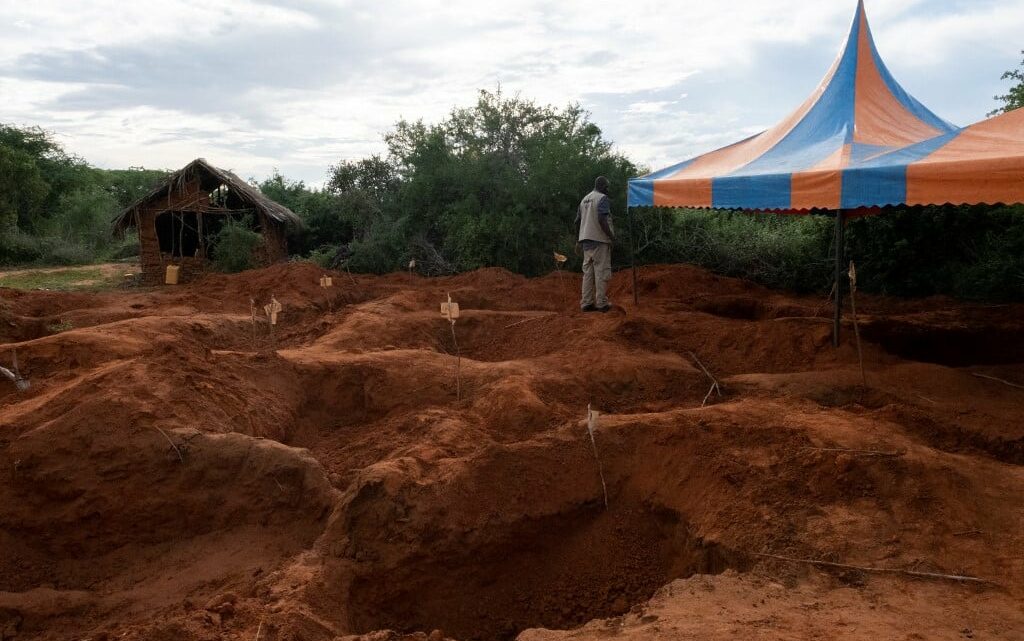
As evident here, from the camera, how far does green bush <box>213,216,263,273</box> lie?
16.9 m

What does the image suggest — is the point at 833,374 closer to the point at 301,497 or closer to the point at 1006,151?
the point at 1006,151

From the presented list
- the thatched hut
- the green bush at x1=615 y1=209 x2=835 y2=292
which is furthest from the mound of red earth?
the thatched hut

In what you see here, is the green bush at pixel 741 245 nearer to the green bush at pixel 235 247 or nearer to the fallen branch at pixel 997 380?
the fallen branch at pixel 997 380

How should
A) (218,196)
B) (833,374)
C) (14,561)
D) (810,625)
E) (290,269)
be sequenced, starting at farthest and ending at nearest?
(218,196) → (290,269) → (833,374) → (14,561) → (810,625)

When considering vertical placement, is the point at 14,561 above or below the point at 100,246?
below

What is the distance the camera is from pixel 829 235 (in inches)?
501

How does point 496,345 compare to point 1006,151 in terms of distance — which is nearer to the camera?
point 1006,151

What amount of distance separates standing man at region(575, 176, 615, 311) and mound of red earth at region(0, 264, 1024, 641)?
282cm

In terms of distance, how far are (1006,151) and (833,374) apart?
2.17m

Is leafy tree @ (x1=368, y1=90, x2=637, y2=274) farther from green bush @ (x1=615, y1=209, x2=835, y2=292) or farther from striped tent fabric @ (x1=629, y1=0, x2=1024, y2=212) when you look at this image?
striped tent fabric @ (x1=629, y1=0, x2=1024, y2=212)

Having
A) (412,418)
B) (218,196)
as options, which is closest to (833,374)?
(412,418)

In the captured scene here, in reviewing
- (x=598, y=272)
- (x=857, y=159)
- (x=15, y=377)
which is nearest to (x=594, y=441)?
(x=857, y=159)

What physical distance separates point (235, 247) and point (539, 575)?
48.4 ft

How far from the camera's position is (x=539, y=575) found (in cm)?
421
